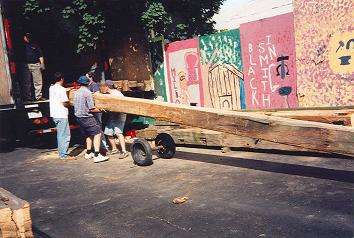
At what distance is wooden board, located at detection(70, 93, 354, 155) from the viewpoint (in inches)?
163

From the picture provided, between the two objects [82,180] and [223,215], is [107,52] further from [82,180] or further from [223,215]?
[223,215]

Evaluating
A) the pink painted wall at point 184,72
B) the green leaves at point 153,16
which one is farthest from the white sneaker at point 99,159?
the green leaves at point 153,16

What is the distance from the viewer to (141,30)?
1312 centimetres

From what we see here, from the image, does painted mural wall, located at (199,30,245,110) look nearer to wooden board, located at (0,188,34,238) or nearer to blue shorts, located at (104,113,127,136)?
blue shorts, located at (104,113,127,136)

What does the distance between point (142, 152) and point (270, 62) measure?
430cm

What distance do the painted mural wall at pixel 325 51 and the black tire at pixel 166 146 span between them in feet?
11.6

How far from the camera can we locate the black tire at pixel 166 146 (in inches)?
294

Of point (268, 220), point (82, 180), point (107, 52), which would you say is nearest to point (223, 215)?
point (268, 220)

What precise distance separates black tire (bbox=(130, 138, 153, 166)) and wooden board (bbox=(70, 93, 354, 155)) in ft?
2.87

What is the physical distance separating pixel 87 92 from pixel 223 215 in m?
4.29

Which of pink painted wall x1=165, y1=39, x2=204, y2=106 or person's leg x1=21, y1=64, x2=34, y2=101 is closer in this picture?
person's leg x1=21, y1=64, x2=34, y2=101

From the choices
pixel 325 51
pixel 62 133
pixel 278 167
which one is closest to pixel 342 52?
pixel 325 51

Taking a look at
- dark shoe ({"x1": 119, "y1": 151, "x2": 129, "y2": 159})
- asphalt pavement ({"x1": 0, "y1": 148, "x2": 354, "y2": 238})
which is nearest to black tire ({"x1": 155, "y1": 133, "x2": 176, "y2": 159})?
asphalt pavement ({"x1": 0, "y1": 148, "x2": 354, "y2": 238})

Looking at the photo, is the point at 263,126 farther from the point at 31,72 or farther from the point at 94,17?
the point at 94,17
